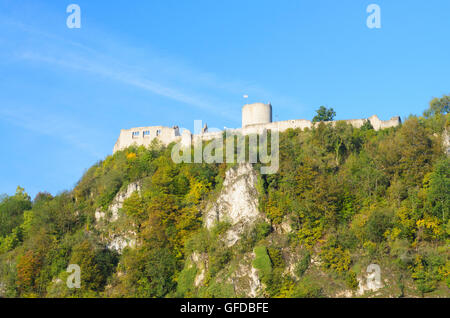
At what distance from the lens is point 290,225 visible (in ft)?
194

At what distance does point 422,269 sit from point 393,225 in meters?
4.71

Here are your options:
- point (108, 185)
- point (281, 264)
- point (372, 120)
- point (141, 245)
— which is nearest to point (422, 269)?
point (281, 264)

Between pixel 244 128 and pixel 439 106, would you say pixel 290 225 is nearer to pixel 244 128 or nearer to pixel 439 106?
pixel 244 128

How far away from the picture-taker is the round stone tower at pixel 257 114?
7638 cm

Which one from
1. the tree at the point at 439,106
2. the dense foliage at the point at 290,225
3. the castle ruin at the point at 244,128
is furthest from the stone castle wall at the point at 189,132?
the tree at the point at 439,106

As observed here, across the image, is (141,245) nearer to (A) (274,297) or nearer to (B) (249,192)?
(B) (249,192)

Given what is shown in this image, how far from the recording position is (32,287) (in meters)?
64.5

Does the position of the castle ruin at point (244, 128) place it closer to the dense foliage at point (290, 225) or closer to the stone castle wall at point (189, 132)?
the stone castle wall at point (189, 132)

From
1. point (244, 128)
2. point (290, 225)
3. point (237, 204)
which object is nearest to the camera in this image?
point (290, 225)

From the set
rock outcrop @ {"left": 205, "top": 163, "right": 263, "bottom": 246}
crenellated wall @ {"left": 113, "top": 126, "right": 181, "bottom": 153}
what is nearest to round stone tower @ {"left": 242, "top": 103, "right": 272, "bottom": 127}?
crenellated wall @ {"left": 113, "top": 126, "right": 181, "bottom": 153}

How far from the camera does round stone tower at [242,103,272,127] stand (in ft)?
251

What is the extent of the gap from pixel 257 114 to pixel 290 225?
20.6m

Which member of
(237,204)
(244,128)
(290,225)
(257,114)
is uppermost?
(257,114)

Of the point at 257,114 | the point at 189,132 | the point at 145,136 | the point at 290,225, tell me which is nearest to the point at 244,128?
the point at 257,114
